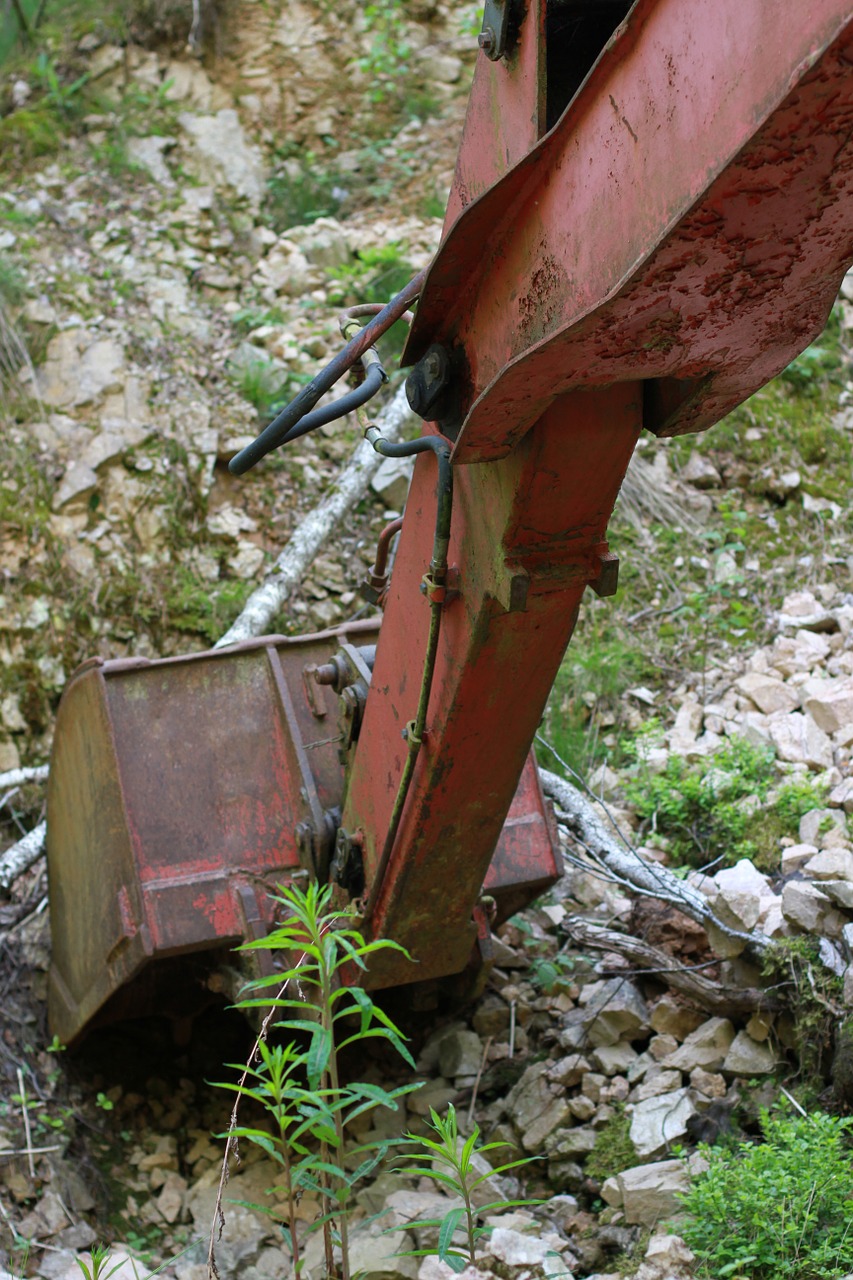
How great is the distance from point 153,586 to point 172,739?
6.71 feet

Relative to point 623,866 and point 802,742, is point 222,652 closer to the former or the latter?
point 623,866

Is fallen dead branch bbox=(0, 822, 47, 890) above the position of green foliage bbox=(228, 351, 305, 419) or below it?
below

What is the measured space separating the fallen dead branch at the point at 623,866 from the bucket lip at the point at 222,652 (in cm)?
86

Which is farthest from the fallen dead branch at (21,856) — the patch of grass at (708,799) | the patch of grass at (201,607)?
the patch of grass at (708,799)

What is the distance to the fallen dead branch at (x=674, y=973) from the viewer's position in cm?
299

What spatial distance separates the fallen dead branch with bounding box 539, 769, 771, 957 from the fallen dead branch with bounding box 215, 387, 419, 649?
4.12 feet

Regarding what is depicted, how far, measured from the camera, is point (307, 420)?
2109mm

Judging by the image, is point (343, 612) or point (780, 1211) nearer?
point (780, 1211)

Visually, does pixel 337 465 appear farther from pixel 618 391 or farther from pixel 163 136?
pixel 618 391

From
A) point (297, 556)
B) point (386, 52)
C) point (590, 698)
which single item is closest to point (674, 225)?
point (590, 698)

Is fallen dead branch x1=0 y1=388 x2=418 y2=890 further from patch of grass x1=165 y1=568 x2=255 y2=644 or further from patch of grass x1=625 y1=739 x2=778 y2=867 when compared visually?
patch of grass x1=625 y1=739 x2=778 y2=867

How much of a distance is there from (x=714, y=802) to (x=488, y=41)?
2.63 meters

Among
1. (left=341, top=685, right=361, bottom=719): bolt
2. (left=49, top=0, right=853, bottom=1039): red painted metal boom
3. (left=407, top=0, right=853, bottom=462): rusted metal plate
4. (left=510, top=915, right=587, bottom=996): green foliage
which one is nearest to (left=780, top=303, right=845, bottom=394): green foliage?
(left=510, top=915, right=587, bottom=996): green foliage

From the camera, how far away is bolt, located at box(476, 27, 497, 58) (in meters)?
1.73
